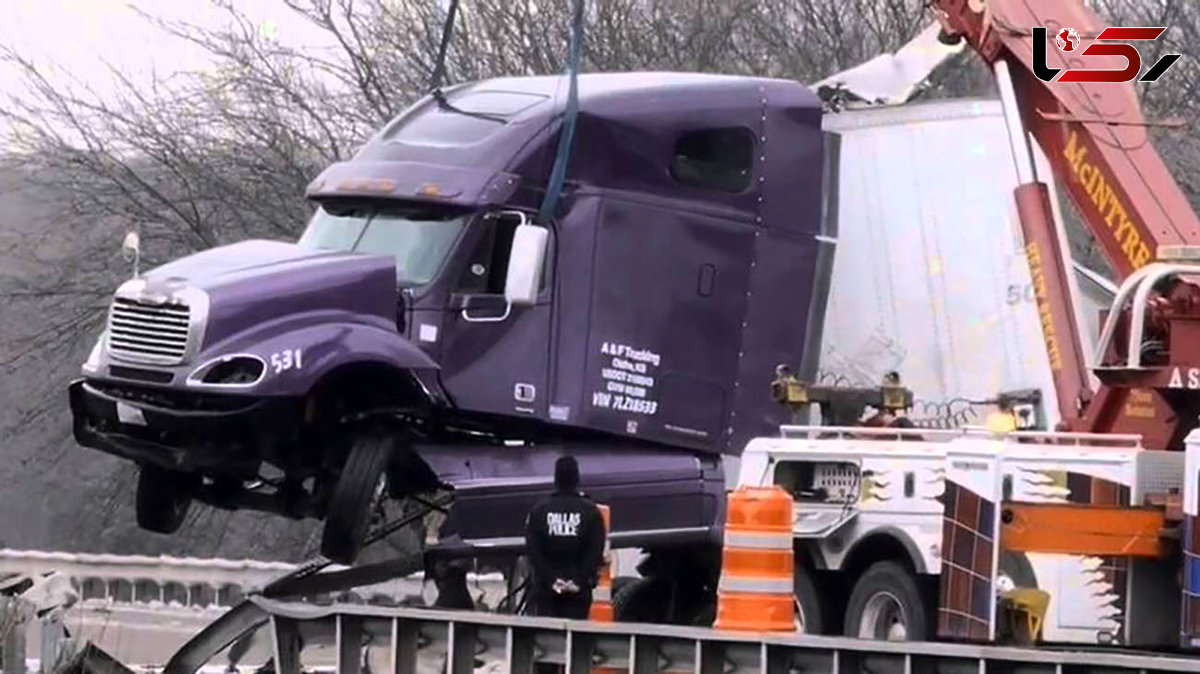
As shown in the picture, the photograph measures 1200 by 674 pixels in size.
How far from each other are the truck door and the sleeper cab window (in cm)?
129

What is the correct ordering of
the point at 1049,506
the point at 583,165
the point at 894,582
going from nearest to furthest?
the point at 1049,506 → the point at 894,582 → the point at 583,165

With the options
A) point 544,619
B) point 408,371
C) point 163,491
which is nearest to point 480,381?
point 408,371

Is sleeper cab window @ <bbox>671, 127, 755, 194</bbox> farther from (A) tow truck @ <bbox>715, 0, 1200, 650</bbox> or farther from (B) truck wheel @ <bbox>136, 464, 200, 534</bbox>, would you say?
(B) truck wheel @ <bbox>136, 464, 200, 534</bbox>

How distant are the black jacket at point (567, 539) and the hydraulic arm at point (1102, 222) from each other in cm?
303

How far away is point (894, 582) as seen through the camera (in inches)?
549

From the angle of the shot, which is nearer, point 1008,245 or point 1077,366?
point 1077,366

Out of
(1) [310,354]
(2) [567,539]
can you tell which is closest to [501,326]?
(1) [310,354]

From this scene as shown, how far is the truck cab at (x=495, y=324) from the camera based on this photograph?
15.3 meters

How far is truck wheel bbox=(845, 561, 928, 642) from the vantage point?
543 inches

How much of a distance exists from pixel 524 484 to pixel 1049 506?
4.42 m

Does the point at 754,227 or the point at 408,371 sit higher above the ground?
the point at 754,227

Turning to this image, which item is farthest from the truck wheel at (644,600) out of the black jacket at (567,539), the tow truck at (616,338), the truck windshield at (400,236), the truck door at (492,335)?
the black jacket at (567,539)

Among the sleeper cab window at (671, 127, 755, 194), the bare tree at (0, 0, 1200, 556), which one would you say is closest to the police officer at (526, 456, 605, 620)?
the sleeper cab window at (671, 127, 755, 194)

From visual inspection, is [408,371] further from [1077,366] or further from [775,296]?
[1077,366]
